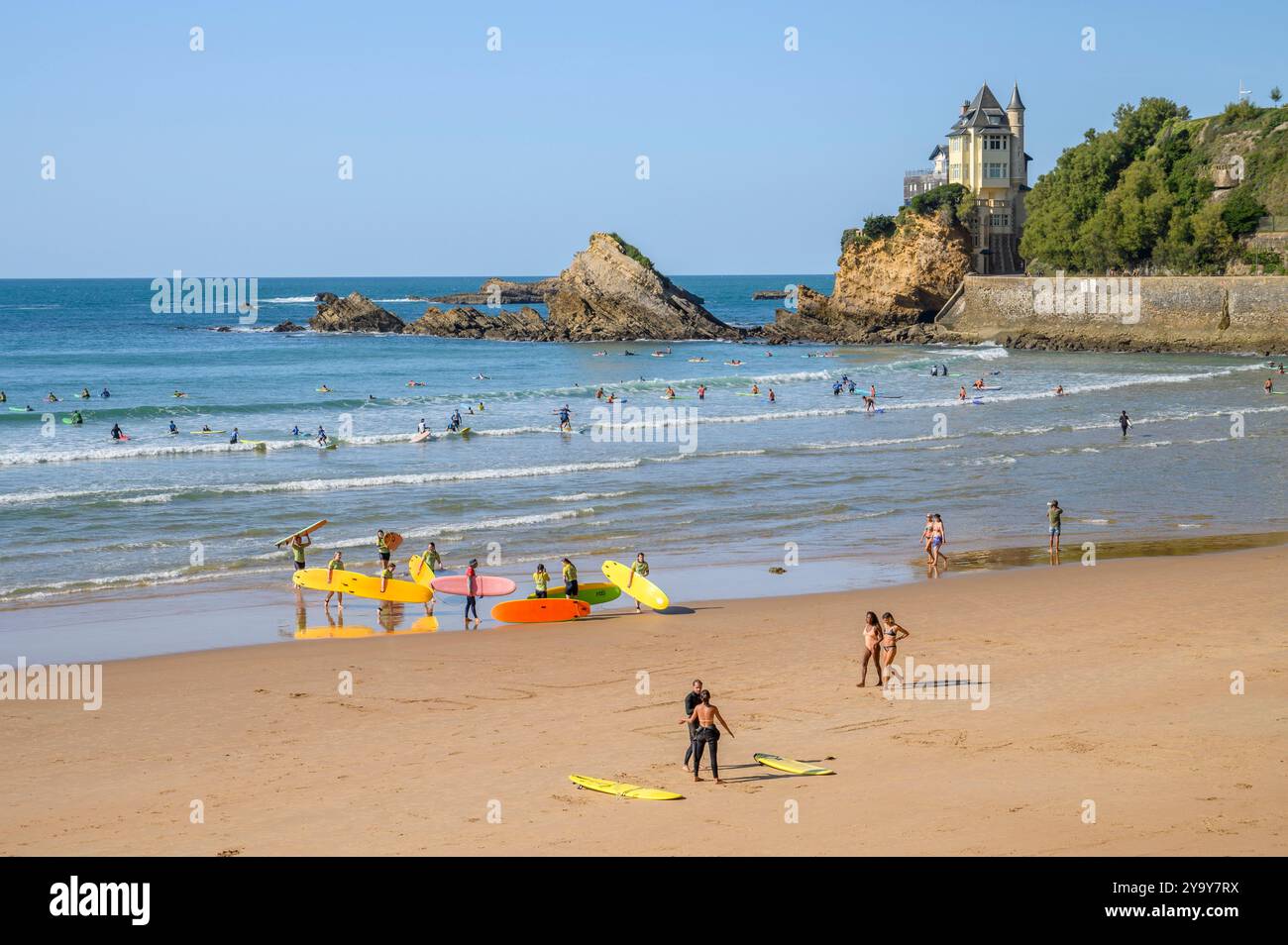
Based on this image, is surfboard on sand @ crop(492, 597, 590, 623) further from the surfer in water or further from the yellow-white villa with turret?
the yellow-white villa with turret

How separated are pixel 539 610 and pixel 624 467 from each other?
16736mm

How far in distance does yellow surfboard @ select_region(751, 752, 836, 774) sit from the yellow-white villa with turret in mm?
86124

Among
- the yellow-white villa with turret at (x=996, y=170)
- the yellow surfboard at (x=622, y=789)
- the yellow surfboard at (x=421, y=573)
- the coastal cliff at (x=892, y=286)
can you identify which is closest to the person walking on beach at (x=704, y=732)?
the yellow surfboard at (x=622, y=789)

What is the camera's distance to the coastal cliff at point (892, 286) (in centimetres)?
8800

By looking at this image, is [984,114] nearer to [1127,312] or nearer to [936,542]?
[1127,312]

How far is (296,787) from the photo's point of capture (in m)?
11.8

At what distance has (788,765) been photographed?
11.9 meters

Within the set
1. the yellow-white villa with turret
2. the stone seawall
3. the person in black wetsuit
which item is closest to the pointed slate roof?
the yellow-white villa with turret

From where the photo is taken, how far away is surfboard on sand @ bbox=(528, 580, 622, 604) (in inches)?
783

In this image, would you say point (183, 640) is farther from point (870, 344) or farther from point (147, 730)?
point (870, 344)

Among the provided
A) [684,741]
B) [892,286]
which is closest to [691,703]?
[684,741]

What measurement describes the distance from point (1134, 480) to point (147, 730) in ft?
83.9

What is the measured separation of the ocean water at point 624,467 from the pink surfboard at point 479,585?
1748 mm
